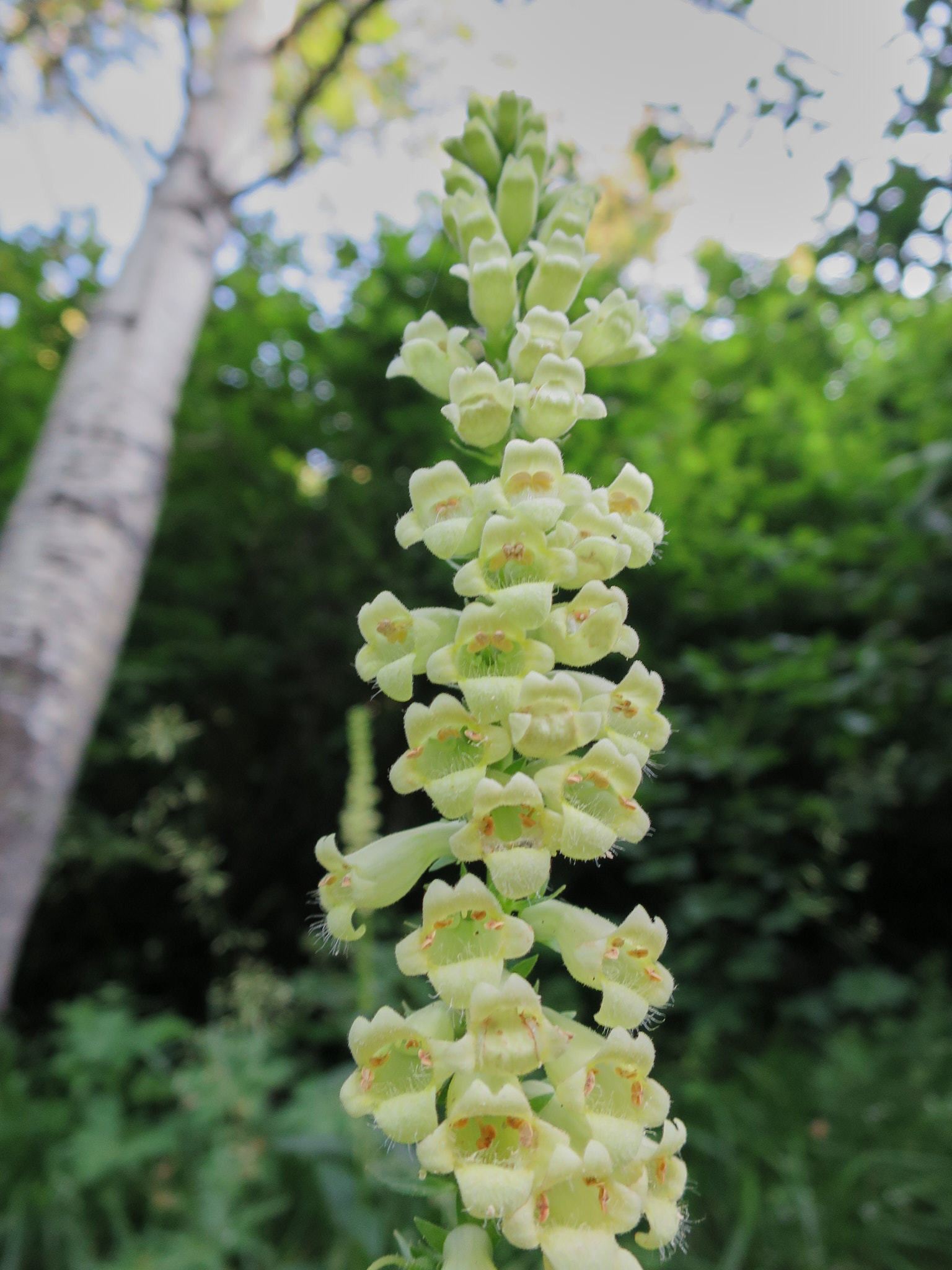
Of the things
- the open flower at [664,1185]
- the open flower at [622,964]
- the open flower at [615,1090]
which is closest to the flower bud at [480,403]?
the open flower at [622,964]

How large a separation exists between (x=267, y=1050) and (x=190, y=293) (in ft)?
10.5

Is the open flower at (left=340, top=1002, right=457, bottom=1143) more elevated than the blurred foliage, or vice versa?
the blurred foliage

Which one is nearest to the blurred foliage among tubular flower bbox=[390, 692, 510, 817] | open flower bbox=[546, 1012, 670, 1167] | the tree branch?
the tree branch

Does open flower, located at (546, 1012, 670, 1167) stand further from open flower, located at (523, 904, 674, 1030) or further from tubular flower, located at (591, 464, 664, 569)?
tubular flower, located at (591, 464, 664, 569)

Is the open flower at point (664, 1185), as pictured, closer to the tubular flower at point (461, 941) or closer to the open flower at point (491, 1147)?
the open flower at point (491, 1147)

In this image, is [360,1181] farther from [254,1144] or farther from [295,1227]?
[295,1227]

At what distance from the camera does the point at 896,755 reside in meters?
3.21

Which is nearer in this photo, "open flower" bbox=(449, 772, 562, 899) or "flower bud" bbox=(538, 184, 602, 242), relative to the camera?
"open flower" bbox=(449, 772, 562, 899)

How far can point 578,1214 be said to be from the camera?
2.32 ft

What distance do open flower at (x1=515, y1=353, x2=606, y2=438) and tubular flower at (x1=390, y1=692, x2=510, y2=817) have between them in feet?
1.22

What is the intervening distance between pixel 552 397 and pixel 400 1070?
780 mm

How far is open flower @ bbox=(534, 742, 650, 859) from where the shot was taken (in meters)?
0.74

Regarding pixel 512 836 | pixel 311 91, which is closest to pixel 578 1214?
pixel 512 836

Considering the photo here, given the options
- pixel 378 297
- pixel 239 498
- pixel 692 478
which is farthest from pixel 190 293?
pixel 692 478
